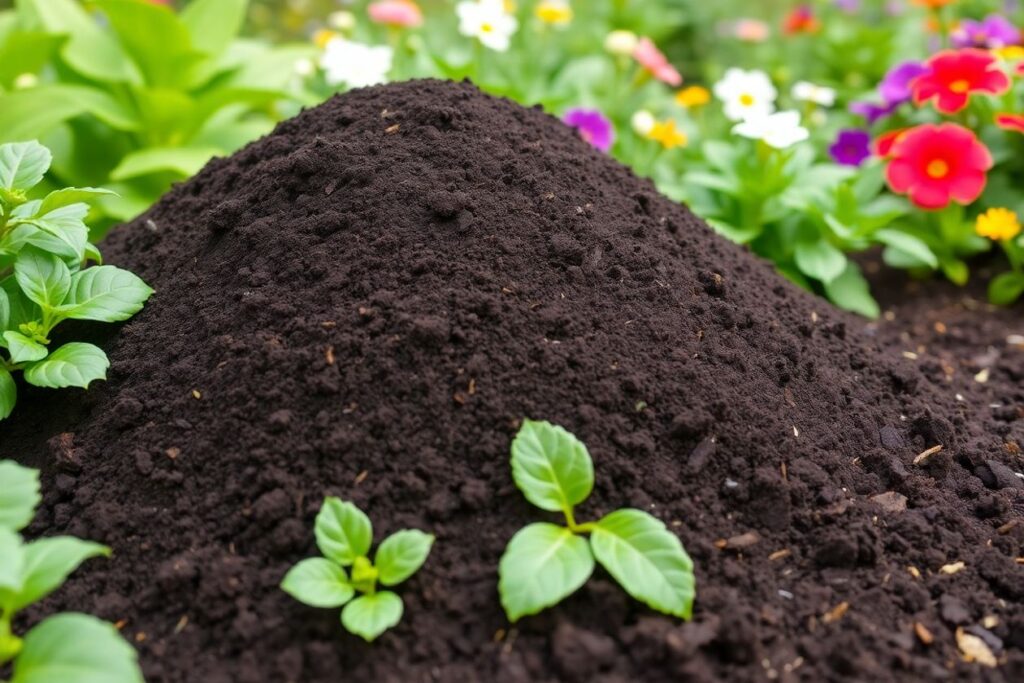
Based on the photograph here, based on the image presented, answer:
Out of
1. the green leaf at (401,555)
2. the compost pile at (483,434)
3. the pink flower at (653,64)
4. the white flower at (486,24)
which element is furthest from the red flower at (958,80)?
the green leaf at (401,555)

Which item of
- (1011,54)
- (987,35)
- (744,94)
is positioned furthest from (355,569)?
(987,35)

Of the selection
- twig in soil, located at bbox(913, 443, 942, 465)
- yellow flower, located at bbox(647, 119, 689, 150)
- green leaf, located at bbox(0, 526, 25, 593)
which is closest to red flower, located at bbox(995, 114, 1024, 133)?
yellow flower, located at bbox(647, 119, 689, 150)

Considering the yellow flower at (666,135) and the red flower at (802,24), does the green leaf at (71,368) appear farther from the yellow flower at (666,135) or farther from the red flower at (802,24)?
the red flower at (802,24)

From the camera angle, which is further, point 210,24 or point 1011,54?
point 210,24

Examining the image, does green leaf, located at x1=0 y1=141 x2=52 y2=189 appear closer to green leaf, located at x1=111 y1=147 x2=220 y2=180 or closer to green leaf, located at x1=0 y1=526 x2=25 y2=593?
green leaf, located at x1=0 y1=526 x2=25 y2=593

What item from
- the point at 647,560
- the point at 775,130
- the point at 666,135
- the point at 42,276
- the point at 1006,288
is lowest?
the point at 1006,288

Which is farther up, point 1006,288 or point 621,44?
point 621,44

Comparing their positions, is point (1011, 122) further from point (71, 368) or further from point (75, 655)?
point (75, 655)
